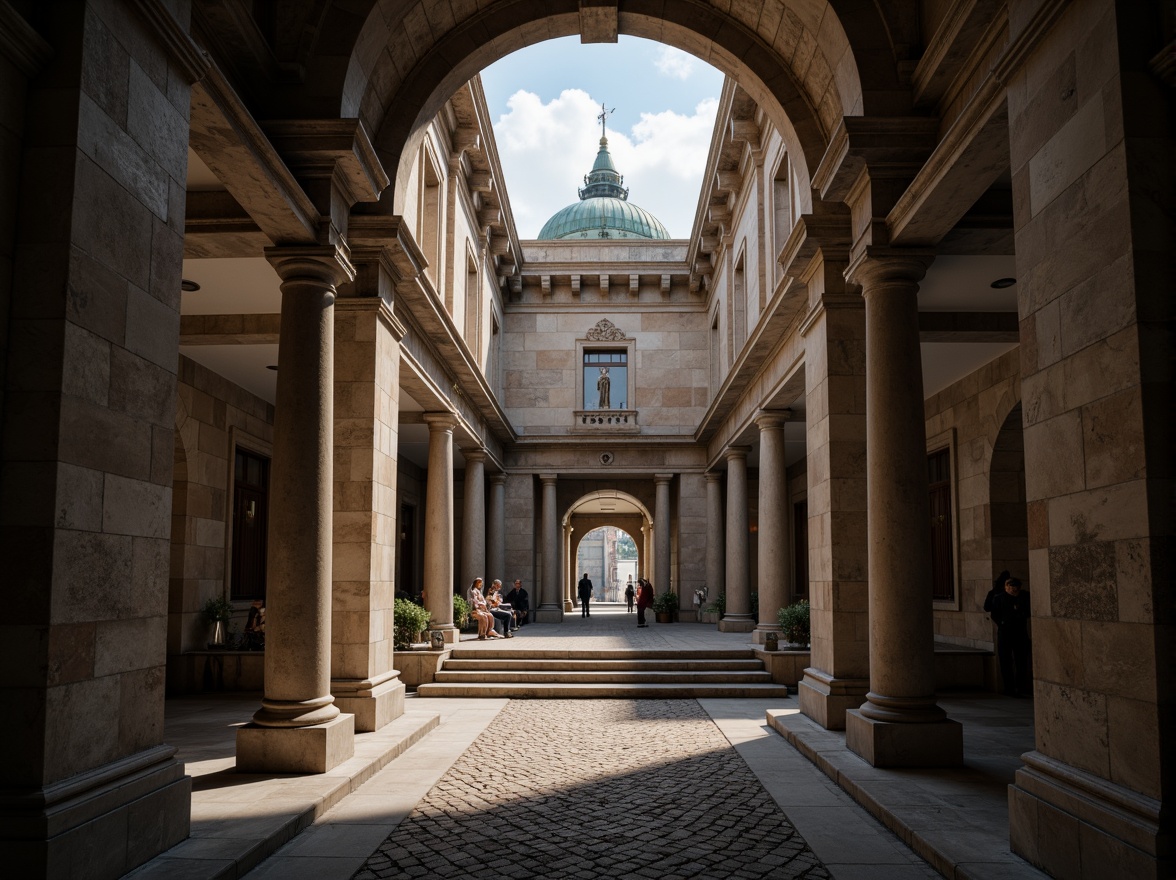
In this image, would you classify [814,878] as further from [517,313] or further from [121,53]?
[517,313]

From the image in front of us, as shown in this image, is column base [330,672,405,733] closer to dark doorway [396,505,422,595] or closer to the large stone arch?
the large stone arch

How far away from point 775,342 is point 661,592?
13.1m

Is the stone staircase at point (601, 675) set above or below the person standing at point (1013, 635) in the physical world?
below

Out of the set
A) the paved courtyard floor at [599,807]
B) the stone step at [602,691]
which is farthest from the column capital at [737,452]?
the paved courtyard floor at [599,807]

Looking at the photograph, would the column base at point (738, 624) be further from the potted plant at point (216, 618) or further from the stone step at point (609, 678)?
the potted plant at point (216, 618)

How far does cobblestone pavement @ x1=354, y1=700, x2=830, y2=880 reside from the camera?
5988 mm

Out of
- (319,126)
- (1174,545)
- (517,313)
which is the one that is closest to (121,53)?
(319,126)

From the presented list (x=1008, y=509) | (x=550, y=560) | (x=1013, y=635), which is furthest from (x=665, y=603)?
(x=1013, y=635)

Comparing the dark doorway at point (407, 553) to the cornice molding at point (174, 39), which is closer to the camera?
the cornice molding at point (174, 39)

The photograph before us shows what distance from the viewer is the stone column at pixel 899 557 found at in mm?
8242

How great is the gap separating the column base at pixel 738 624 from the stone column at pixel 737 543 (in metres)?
0.05

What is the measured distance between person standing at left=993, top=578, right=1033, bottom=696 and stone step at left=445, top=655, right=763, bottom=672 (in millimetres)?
3858

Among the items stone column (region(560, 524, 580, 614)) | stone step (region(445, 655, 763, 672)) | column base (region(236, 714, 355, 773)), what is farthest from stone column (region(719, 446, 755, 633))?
stone column (region(560, 524, 580, 614))

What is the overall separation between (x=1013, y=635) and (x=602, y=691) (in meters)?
6.18
